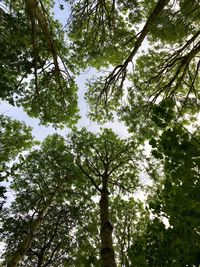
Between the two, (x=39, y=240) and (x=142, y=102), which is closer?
(x=142, y=102)

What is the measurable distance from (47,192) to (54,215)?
117 cm

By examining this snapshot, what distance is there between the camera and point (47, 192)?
40.9 ft

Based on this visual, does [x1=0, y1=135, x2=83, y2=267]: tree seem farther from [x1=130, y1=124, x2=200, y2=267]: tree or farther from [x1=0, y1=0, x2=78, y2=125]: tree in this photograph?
[x1=130, y1=124, x2=200, y2=267]: tree

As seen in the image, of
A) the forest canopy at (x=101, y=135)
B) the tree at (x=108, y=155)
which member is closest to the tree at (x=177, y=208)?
the forest canopy at (x=101, y=135)

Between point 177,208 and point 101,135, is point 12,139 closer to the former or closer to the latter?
point 101,135

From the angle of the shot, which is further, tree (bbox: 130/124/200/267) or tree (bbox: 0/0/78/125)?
tree (bbox: 0/0/78/125)

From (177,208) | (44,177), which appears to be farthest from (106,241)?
(44,177)

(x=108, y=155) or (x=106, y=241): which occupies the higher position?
(x=108, y=155)

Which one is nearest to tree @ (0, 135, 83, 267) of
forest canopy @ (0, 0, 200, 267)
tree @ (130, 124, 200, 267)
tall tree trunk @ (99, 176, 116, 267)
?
forest canopy @ (0, 0, 200, 267)

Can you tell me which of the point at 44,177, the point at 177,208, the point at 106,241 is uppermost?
the point at 44,177

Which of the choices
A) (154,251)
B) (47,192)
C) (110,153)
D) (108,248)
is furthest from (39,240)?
(154,251)

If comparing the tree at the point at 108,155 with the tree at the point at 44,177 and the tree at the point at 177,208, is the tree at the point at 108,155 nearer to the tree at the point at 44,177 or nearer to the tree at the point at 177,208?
the tree at the point at 44,177

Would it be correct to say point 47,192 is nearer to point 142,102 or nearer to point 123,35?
point 142,102

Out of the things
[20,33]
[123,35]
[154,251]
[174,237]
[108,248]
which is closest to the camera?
[174,237]
